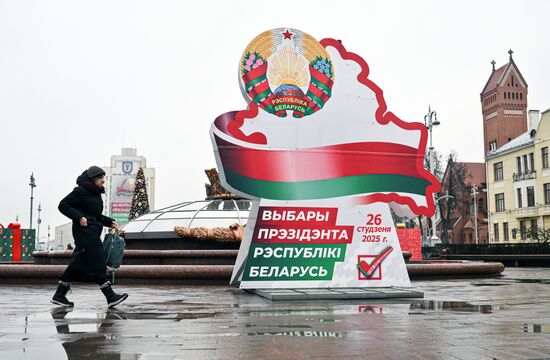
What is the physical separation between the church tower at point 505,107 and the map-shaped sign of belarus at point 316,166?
89.4m

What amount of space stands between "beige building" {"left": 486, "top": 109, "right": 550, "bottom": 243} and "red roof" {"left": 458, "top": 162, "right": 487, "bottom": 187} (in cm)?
3286

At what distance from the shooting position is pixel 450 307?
8.16 metres

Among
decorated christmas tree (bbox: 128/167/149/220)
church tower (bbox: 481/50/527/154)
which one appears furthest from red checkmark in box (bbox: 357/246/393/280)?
church tower (bbox: 481/50/527/154)

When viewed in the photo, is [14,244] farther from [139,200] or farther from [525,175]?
[525,175]

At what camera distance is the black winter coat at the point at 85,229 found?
25.7 feet

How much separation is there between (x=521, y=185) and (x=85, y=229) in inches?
2322

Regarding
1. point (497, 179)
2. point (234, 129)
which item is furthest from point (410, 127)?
point (497, 179)

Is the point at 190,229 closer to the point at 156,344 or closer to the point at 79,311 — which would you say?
the point at 79,311

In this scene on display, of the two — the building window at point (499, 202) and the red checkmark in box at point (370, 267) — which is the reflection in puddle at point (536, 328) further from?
the building window at point (499, 202)

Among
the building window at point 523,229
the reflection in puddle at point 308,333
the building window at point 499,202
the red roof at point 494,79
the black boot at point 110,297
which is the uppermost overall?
the red roof at point 494,79

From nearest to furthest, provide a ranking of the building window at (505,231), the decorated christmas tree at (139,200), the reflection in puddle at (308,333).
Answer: the reflection in puddle at (308,333)
the decorated christmas tree at (139,200)
the building window at (505,231)

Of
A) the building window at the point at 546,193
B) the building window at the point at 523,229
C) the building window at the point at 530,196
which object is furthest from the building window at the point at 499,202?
the building window at the point at 546,193

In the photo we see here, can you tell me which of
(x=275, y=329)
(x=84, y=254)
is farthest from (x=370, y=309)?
(x=84, y=254)

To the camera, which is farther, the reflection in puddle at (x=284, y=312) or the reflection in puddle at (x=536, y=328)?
the reflection in puddle at (x=284, y=312)
